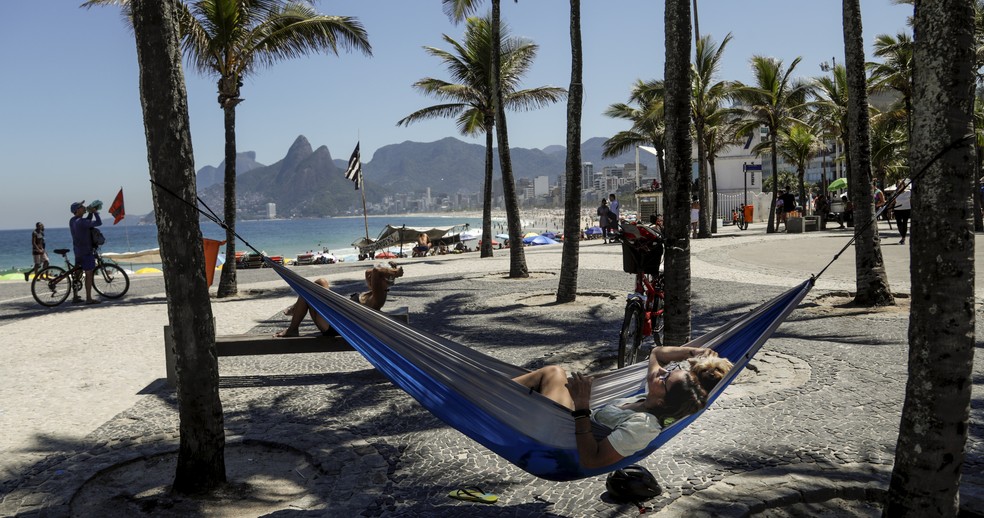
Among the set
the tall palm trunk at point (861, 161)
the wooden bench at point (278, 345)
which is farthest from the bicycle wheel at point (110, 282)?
the tall palm trunk at point (861, 161)

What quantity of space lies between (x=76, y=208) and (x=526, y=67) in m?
11.0

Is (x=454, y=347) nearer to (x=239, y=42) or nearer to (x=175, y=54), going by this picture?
(x=175, y=54)

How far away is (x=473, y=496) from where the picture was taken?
3500 millimetres

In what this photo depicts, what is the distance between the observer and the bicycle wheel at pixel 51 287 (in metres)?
11.5

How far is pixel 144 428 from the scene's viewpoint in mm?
4898

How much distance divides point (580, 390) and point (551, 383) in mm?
367

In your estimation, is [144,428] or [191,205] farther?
[144,428]

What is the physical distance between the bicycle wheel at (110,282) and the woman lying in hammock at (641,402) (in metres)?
10.8

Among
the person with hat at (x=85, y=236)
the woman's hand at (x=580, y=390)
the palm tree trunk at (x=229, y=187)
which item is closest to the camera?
the woman's hand at (x=580, y=390)

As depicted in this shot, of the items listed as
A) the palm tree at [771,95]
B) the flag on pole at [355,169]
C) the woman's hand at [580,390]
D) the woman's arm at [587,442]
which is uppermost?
the palm tree at [771,95]

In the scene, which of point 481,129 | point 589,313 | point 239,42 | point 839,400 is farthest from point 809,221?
point 839,400

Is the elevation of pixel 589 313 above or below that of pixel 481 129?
below

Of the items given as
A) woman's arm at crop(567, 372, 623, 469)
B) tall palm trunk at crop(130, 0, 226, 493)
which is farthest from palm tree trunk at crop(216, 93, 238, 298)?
woman's arm at crop(567, 372, 623, 469)

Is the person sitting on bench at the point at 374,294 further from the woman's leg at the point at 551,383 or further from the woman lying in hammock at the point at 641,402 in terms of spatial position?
the woman lying in hammock at the point at 641,402
